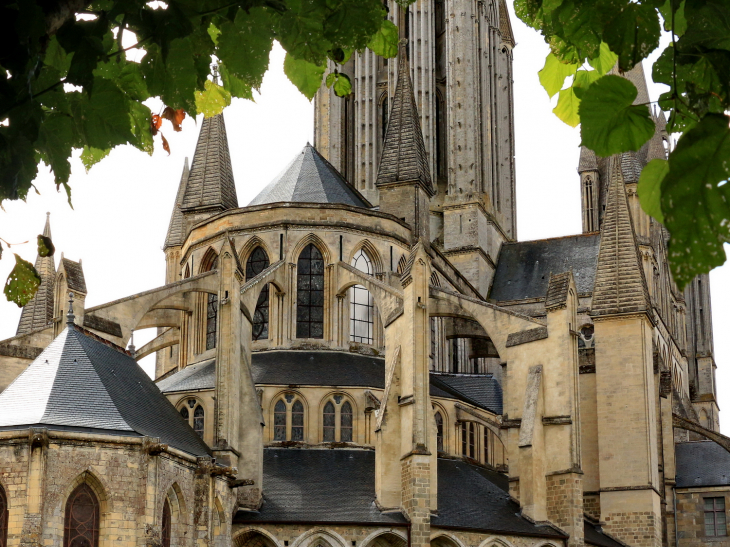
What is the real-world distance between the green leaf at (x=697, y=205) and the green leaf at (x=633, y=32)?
27.1 inches

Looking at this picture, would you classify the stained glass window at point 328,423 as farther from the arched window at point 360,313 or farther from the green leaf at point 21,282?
the green leaf at point 21,282

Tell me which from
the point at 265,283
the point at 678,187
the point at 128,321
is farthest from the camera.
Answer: the point at 265,283

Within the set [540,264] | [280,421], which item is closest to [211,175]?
[280,421]

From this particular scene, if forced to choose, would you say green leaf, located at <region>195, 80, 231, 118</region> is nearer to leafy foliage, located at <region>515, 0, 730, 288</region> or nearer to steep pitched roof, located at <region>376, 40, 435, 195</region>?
leafy foliage, located at <region>515, 0, 730, 288</region>

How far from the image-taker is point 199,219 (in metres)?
36.5

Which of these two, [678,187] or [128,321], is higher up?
[128,321]

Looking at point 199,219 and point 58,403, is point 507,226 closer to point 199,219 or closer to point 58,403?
point 199,219

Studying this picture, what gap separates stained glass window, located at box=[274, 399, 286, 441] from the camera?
97.7 ft

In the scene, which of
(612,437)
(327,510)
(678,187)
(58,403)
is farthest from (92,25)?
(612,437)

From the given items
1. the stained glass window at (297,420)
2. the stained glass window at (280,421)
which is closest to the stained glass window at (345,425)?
the stained glass window at (297,420)

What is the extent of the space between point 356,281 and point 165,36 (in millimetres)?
27675

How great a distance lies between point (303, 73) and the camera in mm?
4938

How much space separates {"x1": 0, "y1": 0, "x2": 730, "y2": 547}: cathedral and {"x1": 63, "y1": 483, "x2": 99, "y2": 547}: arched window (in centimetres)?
3

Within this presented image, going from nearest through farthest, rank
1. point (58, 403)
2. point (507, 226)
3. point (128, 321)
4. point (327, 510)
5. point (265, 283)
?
point (58, 403), point (327, 510), point (128, 321), point (265, 283), point (507, 226)
